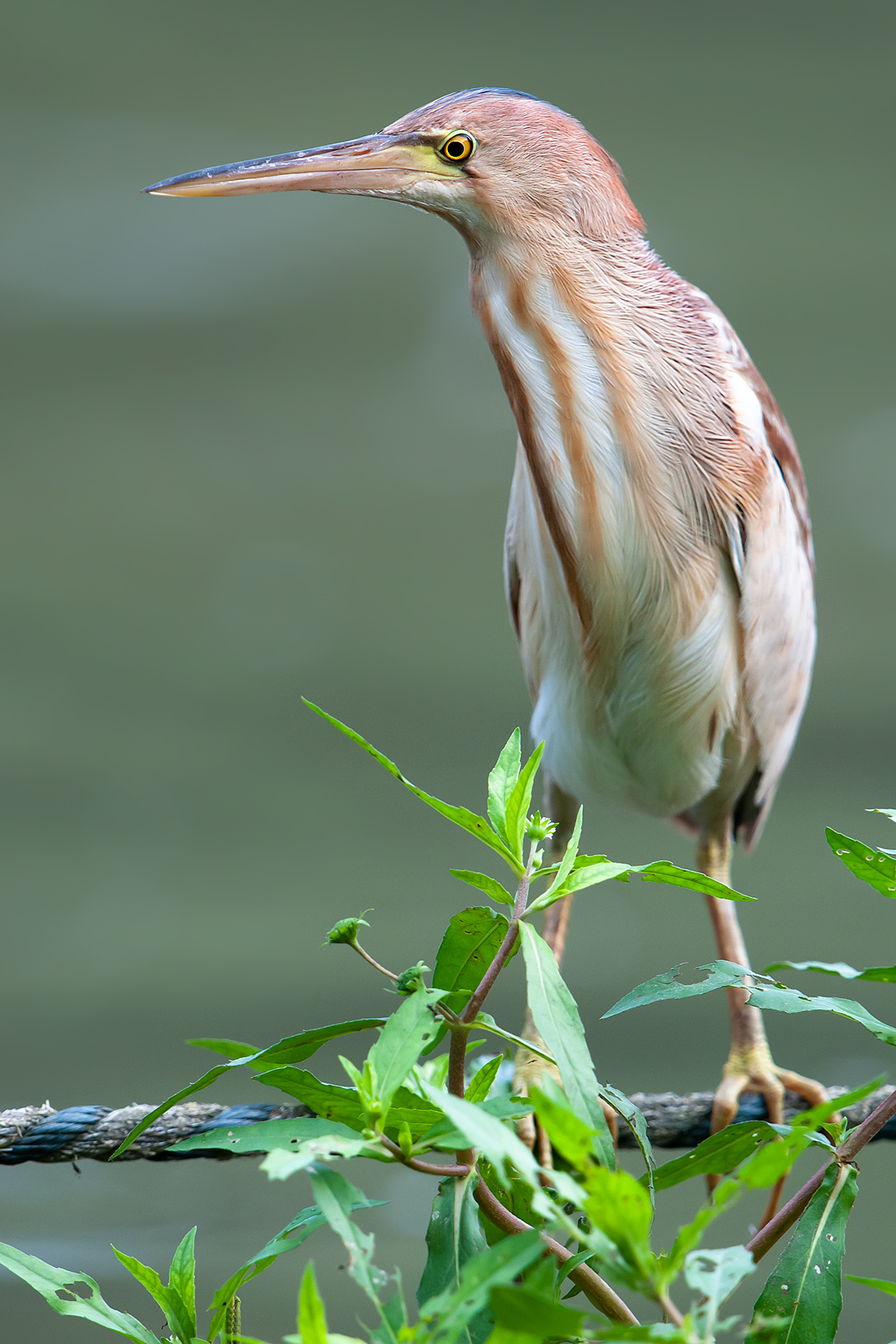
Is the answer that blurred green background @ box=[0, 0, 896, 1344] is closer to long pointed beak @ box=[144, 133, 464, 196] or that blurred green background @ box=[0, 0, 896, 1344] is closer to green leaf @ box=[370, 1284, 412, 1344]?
long pointed beak @ box=[144, 133, 464, 196]

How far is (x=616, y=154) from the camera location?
5.20 feet

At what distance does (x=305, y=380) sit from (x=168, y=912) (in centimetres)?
79

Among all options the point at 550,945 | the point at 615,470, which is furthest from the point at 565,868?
the point at 550,945

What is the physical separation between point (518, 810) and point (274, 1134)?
0.13 meters

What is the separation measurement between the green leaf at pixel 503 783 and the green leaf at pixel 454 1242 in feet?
0.36

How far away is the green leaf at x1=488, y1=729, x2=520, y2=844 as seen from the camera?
385 millimetres

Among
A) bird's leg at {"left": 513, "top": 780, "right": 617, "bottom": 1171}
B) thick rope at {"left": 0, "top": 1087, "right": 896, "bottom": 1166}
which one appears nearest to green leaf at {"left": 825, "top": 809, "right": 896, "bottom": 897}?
thick rope at {"left": 0, "top": 1087, "right": 896, "bottom": 1166}

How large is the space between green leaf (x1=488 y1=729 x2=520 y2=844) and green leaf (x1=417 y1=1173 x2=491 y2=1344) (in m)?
0.11

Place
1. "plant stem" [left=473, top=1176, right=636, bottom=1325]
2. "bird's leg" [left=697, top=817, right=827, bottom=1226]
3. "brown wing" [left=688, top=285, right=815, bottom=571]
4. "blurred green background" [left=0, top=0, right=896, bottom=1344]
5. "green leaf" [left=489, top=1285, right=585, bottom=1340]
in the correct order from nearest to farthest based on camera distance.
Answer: "green leaf" [left=489, top=1285, right=585, bottom=1340] < "plant stem" [left=473, top=1176, right=636, bottom=1325] < "brown wing" [left=688, top=285, right=815, bottom=571] < "bird's leg" [left=697, top=817, right=827, bottom=1226] < "blurred green background" [left=0, top=0, right=896, bottom=1344]

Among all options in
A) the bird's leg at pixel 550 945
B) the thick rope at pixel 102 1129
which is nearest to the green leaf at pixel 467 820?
the thick rope at pixel 102 1129

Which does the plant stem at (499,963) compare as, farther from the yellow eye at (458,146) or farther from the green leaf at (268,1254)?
the yellow eye at (458,146)

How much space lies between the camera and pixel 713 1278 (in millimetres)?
282

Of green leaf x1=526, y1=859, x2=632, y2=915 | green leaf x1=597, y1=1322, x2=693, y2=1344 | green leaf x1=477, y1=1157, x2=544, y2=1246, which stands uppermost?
green leaf x1=526, y1=859, x2=632, y2=915

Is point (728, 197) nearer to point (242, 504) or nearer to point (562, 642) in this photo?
point (242, 504)
